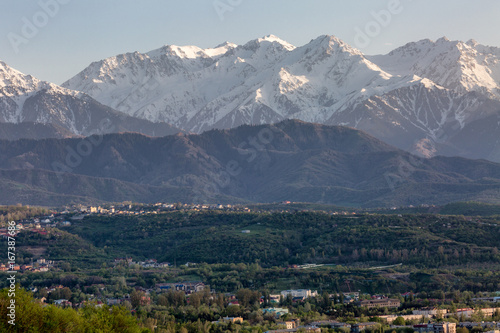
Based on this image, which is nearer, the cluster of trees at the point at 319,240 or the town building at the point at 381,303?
the town building at the point at 381,303

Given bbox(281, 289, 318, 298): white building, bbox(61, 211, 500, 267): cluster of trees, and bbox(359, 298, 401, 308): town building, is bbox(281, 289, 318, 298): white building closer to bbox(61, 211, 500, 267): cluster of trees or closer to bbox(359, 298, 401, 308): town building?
bbox(359, 298, 401, 308): town building

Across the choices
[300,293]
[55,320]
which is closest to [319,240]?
[300,293]

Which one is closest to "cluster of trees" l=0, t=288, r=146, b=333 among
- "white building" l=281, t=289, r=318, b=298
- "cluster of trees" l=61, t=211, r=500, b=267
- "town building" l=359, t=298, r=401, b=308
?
"town building" l=359, t=298, r=401, b=308

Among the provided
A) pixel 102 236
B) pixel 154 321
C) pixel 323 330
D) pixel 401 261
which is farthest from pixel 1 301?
pixel 102 236

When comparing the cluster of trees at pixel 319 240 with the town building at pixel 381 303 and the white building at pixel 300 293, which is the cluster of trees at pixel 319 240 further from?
the town building at pixel 381 303

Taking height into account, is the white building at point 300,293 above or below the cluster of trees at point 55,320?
below

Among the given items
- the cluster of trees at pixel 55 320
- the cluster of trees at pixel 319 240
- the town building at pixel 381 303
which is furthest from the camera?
the cluster of trees at pixel 319 240

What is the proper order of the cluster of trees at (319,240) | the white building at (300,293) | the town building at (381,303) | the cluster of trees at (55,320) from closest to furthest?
the cluster of trees at (55,320) < the town building at (381,303) < the white building at (300,293) < the cluster of trees at (319,240)

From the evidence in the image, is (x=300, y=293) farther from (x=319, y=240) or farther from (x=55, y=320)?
(x=55, y=320)

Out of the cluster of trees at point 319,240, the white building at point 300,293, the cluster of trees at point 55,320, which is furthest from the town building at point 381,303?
the cluster of trees at point 55,320

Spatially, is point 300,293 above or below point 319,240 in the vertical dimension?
below

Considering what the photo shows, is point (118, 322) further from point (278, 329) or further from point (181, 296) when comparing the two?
point (181, 296)

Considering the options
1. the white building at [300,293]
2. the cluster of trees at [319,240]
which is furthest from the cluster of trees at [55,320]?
the cluster of trees at [319,240]
